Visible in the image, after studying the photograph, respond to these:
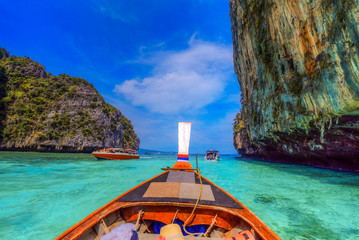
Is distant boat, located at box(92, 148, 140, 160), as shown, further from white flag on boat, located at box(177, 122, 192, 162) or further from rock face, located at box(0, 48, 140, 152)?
rock face, located at box(0, 48, 140, 152)

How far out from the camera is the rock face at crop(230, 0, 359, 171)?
897 cm

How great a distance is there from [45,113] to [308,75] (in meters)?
63.6

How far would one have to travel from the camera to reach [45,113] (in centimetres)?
4847

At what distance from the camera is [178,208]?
3.37 metres

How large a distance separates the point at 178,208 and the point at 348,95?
11941 millimetres

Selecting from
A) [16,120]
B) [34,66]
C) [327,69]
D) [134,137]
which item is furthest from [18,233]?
[134,137]

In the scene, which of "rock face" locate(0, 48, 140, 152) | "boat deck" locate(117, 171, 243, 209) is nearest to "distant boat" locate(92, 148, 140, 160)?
"boat deck" locate(117, 171, 243, 209)

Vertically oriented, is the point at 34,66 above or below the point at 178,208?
above

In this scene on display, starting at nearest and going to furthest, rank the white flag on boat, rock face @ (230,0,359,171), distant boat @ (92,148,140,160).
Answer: rock face @ (230,0,359,171)
the white flag on boat
distant boat @ (92,148,140,160)

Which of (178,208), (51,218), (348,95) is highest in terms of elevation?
(348,95)

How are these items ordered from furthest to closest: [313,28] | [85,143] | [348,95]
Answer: [85,143] → [313,28] → [348,95]

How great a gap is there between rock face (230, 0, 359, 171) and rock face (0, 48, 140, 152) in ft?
166

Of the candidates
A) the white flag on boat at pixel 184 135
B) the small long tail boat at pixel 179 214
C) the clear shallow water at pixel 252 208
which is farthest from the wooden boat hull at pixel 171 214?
the white flag on boat at pixel 184 135

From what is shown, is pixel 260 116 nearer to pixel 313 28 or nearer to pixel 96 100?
pixel 313 28
